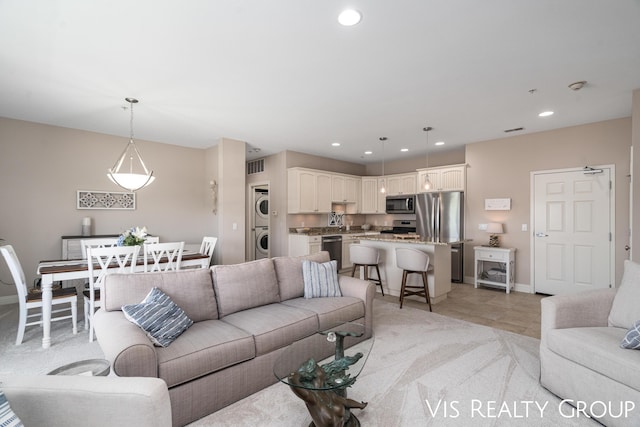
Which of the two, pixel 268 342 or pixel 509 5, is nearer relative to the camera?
pixel 509 5

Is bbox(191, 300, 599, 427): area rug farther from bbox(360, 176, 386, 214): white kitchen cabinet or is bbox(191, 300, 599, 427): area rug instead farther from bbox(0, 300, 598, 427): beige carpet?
bbox(360, 176, 386, 214): white kitchen cabinet

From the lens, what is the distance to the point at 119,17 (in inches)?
83.3

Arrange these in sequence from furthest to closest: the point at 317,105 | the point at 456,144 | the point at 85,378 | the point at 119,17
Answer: the point at 456,144
the point at 317,105
the point at 119,17
the point at 85,378

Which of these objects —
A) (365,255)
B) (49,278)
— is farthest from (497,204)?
(49,278)

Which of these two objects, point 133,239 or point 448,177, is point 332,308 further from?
point 448,177

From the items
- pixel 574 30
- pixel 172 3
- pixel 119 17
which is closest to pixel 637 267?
pixel 574 30

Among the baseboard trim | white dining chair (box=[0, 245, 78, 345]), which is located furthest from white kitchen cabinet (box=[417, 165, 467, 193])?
the baseboard trim

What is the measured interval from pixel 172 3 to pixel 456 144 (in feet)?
17.3

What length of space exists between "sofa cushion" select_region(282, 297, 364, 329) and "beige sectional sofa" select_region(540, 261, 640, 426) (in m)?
1.50

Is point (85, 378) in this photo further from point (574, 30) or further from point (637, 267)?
point (574, 30)

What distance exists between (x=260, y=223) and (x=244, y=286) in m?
4.68

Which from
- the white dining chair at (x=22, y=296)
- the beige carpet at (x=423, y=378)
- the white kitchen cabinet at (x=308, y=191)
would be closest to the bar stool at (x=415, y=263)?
the beige carpet at (x=423, y=378)

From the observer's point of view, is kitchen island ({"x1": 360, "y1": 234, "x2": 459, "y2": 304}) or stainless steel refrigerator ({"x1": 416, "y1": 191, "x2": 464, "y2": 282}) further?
stainless steel refrigerator ({"x1": 416, "y1": 191, "x2": 464, "y2": 282})

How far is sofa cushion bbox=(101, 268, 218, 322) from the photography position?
226 cm
